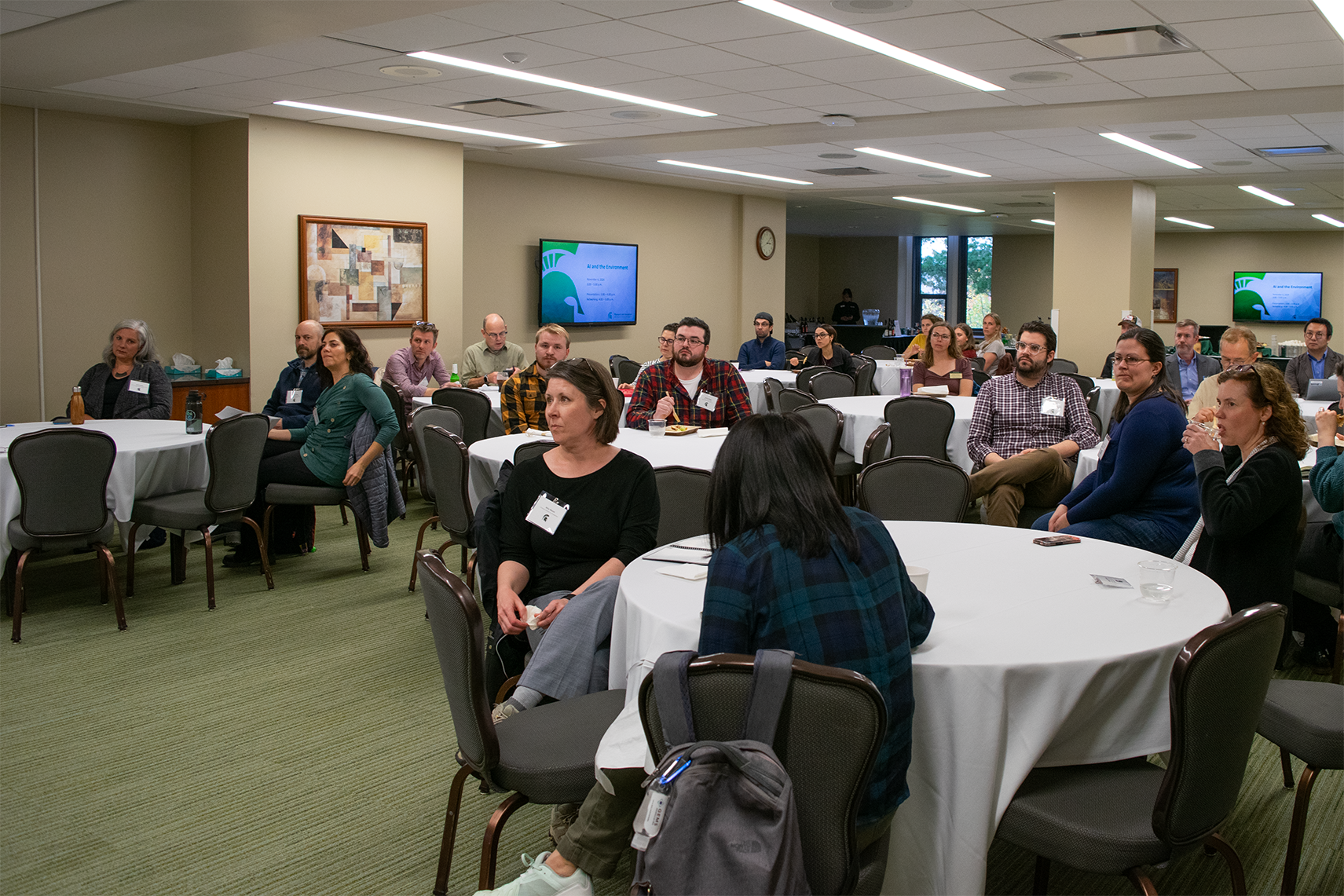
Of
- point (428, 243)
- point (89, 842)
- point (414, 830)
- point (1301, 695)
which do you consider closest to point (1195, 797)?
point (1301, 695)

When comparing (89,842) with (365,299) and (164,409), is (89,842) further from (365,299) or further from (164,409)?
(365,299)

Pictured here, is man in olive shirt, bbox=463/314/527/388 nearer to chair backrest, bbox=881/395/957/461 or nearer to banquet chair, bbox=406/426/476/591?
chair backrest, bbox=881/395/957/461

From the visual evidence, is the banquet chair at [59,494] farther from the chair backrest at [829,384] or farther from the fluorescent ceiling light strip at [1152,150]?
the fluorescent ceiling light strip at [1152,150]

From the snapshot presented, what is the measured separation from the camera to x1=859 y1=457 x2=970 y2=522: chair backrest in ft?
13.0

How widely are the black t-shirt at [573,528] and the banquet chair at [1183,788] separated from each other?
1436 mm

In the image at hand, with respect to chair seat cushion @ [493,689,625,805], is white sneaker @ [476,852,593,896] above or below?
below

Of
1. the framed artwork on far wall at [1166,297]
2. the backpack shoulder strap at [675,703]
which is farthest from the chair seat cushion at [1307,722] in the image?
the framed artwork on far wall at [1166,297]

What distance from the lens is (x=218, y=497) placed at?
5.02 meters

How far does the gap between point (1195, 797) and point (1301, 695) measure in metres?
0.95

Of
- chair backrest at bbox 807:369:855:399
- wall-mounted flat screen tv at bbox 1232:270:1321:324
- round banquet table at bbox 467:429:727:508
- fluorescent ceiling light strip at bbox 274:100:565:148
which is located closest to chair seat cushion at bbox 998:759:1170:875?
round banquet table at bbox 467:429:727:508

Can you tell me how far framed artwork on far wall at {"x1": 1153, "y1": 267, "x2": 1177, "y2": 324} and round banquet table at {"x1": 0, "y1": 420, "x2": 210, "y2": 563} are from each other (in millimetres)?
20348

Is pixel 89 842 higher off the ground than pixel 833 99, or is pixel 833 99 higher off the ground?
pixel 833 99

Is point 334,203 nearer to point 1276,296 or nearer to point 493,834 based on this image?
point 493,834

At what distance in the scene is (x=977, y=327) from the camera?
2417cm
